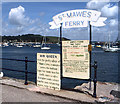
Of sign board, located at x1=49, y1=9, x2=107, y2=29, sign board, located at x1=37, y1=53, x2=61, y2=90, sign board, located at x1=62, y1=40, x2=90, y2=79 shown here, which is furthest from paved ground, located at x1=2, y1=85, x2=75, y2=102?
sign board, located at x1=49, y1=9, x2=107, y2=29

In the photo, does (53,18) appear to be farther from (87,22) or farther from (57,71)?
(57,71)

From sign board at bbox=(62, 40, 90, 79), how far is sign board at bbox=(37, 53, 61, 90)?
0.33m

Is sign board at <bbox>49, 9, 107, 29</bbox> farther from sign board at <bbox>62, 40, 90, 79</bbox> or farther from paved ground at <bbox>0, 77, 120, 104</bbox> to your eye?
paved ground at <bbox>0, 77, 120, 104</bbox>

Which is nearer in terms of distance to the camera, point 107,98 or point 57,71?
point 107,98

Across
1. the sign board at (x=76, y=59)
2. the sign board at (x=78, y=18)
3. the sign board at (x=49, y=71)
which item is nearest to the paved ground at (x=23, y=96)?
the sign board at (x=49, y=71)

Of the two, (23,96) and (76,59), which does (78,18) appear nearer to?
(76,59)

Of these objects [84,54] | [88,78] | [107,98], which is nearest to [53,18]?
[84,54]

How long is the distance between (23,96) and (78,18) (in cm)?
353

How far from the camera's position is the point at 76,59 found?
6.05 metres

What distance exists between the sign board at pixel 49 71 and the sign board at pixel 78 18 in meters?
1.35

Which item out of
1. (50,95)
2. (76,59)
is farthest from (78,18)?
(50,95)

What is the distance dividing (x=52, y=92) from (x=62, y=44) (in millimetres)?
1942

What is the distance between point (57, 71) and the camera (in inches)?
248

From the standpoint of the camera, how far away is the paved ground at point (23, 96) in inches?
207
